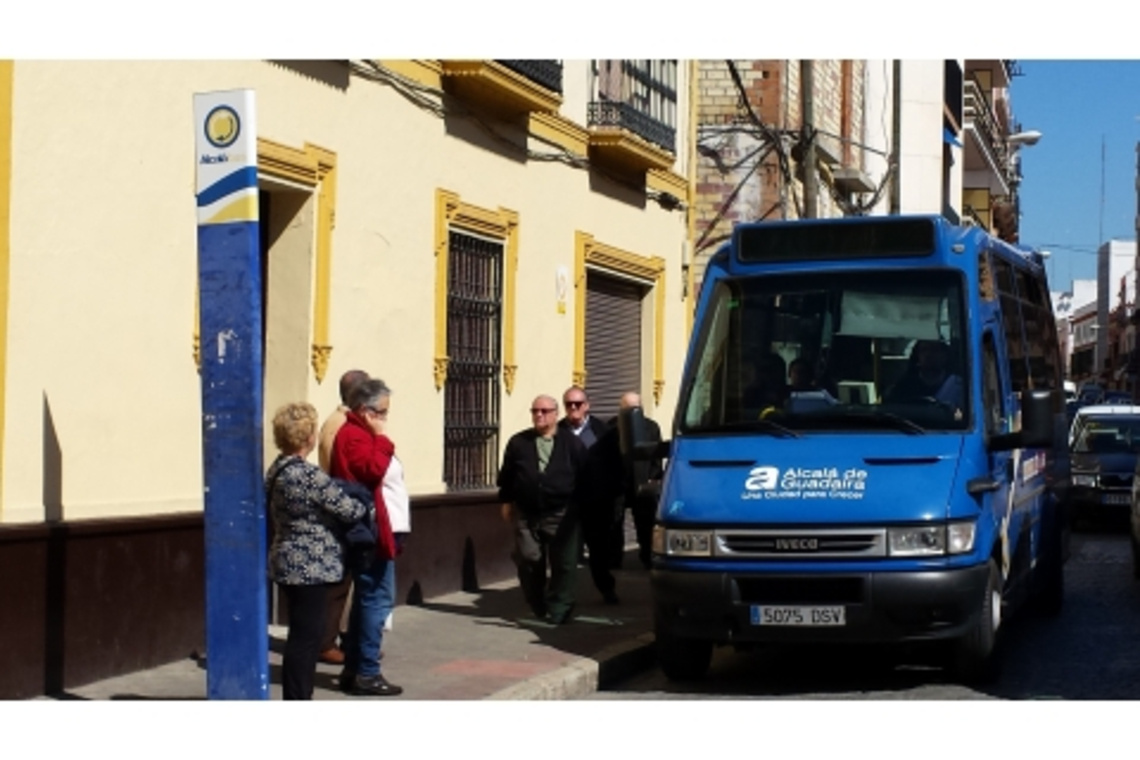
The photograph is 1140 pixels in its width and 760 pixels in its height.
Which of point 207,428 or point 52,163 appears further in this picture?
point 52,163

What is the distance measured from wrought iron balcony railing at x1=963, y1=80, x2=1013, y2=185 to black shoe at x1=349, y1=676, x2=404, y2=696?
44.4 metres

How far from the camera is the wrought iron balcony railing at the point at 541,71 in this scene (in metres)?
15.4

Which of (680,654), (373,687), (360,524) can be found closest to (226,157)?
(360,524)

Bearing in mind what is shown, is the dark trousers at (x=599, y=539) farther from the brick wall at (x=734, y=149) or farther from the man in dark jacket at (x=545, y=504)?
the brick wall at (x=734, y=149)

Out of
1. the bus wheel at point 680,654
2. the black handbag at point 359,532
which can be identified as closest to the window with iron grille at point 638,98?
the bus wheel at point 680,654

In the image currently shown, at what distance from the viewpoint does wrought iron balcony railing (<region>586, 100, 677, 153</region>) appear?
1834 centimetres

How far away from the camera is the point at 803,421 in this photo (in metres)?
10.7

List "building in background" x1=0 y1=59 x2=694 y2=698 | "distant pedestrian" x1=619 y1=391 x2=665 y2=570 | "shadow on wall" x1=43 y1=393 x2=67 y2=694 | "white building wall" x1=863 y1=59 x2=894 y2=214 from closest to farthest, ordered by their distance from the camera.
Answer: "shadow on wall" x1=43 y1=393 x2=67 y2=694
"building in background" x1=0 y1=59 x2=694 y2=698
"distant pedestrian" x1=619 y1=391 x2=665 y2=570
"white building wall" x1=863 y1=59 x2=894 y2=214

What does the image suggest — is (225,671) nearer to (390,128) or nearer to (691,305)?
(390,128)

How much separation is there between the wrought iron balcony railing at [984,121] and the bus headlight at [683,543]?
4320 cm

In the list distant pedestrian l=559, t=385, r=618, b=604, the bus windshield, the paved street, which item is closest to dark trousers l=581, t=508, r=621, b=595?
distant pedestrian l=559, t=385, r=618, b=604

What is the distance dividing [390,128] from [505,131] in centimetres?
242

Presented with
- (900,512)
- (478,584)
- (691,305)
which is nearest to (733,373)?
(900,512)

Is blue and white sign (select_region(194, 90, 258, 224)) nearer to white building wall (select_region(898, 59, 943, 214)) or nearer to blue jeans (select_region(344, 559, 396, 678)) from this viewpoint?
blue jeans (select_region(344, 559, 396, 678))
